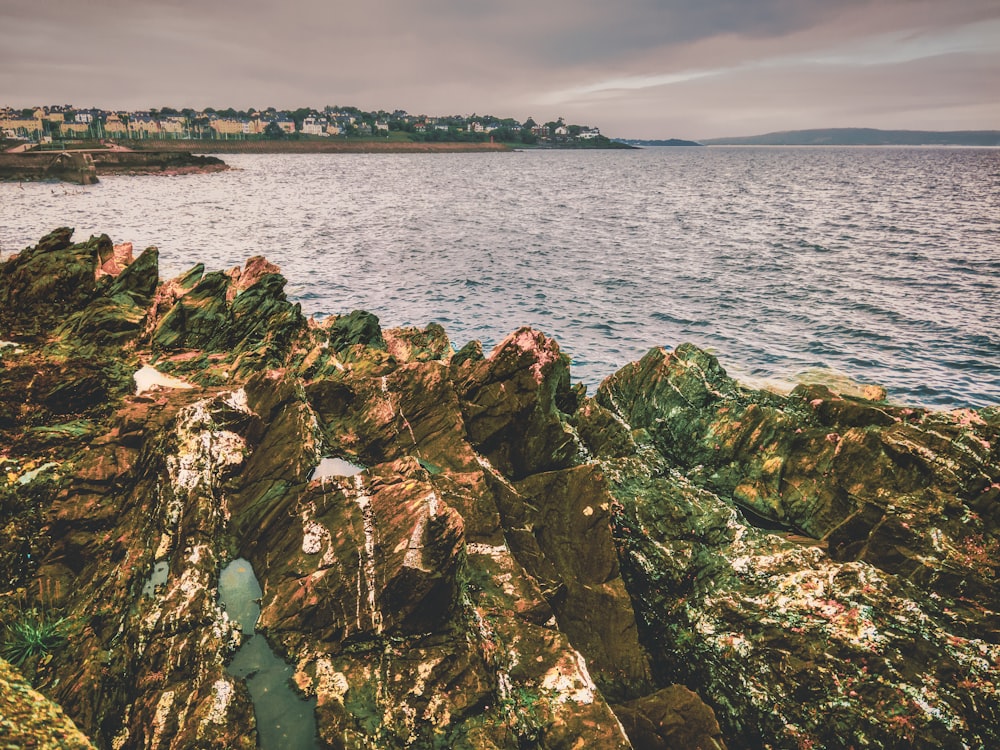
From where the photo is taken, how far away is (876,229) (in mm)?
69875

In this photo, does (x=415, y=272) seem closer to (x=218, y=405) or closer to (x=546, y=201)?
(x=218, y=405)

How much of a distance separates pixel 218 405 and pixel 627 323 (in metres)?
29.1

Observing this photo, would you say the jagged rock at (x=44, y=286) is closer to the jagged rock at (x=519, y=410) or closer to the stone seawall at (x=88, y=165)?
the jagged rock at (x=519, y=410)

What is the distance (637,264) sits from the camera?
52094 millimetres

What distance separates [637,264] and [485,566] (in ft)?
157

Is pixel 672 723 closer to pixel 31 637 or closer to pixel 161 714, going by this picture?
pixel 161 714

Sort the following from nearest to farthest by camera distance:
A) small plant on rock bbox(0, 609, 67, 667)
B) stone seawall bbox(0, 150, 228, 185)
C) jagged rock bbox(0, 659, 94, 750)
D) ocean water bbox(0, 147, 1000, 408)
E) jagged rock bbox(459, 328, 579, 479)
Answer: jagged rock bbox(0, 659, 94, 750)
small plant on rock bbox(0, 609, 67, 667)
jagged rock bbox(459, 328, 579, 479)
ocean water bbox(0, 147, 1000, 408)
stone seawall bbox(0, 150, 228, 185)

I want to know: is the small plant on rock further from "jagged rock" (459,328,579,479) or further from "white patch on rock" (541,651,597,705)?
"jagged rock" (459,328,579,479)

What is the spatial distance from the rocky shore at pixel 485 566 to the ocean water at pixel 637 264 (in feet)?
46.5

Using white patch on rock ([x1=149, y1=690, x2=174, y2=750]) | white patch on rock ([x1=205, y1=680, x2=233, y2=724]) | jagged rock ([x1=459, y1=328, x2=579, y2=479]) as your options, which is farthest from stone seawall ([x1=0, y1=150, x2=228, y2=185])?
white patch on rock ([x1=205, y1=680, x2=233, y2=724])

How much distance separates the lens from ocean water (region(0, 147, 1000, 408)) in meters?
30.4

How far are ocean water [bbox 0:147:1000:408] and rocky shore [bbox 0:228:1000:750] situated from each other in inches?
558

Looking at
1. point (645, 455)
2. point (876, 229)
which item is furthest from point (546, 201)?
point (645, 455)

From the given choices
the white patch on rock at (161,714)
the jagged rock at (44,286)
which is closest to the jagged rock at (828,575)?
the white patch on rock at (161,714)
